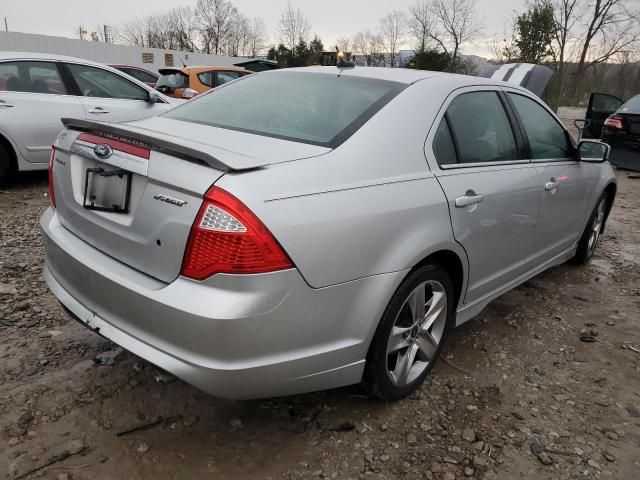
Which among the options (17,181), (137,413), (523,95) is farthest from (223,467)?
(17,181)

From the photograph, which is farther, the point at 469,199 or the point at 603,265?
the point at 603,265

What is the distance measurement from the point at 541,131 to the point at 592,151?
67 centimetres

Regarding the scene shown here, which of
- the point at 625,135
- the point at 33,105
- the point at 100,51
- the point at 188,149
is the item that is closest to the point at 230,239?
the point at 188,149

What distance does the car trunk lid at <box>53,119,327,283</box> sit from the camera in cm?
179

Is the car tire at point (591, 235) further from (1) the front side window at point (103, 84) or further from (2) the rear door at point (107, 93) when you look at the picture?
(1) the front side window at point (103, 84)

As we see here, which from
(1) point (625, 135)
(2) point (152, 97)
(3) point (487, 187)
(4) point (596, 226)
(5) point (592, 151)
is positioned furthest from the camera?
(1) point (625, 135)

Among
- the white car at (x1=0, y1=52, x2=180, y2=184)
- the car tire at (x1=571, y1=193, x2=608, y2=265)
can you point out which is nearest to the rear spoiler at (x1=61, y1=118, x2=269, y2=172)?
the car tire at (x1=571, y1=193, x2=608, y2=265)

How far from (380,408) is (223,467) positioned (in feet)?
2.64

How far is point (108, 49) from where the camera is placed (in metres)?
33.2

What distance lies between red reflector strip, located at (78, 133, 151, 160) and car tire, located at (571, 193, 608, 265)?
12.2ft

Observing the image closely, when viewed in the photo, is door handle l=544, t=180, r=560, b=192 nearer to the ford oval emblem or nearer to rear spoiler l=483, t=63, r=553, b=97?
the ford oval emblem

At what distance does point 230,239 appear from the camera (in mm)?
1719

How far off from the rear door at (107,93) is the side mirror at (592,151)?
14.7ft

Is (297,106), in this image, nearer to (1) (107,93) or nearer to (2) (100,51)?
(1) (107,93)
